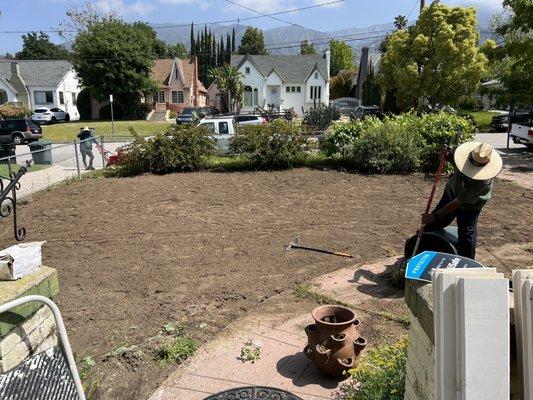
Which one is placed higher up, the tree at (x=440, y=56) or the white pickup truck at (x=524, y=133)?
the tree at (x=440, y=56)

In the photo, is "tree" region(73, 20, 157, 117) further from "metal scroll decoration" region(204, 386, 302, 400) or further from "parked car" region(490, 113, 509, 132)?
"metal scroll decoration" region(204, 386, 302, 400)

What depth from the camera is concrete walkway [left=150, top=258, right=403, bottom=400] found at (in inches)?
145

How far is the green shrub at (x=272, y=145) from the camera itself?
13961 mm

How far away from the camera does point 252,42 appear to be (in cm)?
9694

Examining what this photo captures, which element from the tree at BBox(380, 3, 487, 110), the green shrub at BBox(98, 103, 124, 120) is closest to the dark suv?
the green shrub at BBox(98, 103, 124, 120)

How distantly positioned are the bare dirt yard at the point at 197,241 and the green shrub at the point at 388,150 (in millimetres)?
581

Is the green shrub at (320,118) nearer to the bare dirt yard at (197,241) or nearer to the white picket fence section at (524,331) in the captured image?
the bare dirt yard at (197,241)

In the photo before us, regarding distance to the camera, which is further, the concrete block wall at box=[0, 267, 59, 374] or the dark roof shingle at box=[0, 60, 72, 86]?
the dark roof shingle at box=[0, 60, 72, 86]

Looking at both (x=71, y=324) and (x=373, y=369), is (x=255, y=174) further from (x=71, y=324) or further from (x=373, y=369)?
(x=373, y=369)

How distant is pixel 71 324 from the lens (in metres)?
4.83

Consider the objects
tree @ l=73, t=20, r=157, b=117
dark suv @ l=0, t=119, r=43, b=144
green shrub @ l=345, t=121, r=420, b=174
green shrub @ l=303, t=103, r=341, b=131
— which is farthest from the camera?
tree @ l=73, t=20, r=157, b=117

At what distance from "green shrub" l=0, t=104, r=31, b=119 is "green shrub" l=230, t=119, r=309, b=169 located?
35.1 meters

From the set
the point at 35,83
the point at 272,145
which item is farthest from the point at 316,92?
the point at 272,145

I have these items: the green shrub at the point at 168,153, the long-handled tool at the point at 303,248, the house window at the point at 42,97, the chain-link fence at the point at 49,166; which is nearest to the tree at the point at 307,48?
the house window at the point at 42,97
